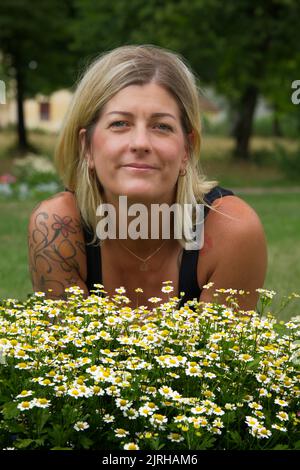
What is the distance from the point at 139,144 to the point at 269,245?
7.01m

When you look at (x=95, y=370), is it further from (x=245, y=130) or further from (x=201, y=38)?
(x=245, y=130)

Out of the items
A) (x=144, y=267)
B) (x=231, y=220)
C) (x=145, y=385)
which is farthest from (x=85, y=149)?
(x=145, y=385)

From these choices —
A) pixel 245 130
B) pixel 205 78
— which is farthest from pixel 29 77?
pixel 245 130

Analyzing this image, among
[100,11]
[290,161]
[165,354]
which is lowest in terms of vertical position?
[290,161]

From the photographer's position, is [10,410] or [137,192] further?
[137,192]

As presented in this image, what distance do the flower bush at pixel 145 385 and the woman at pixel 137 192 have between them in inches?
44.2

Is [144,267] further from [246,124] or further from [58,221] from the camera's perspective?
[246,124]

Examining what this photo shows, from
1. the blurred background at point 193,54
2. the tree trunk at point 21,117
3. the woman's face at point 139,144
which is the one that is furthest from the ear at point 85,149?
the tree trunk at point 21,117

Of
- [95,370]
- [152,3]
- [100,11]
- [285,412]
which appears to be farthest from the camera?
[100,11]

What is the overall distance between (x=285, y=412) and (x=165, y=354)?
15.8 inches

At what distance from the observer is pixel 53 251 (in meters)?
3.82

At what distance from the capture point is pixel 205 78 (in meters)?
25.2

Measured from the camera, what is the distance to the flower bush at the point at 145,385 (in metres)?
1.96

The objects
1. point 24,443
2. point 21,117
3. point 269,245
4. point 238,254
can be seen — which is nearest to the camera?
point 24,443
